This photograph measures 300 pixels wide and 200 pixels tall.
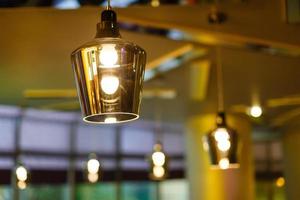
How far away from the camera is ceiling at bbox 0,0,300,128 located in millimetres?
4730

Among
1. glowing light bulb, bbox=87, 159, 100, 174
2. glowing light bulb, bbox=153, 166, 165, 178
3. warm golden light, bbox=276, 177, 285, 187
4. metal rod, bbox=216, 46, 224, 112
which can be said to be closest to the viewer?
metal rod, bbox=216, 46, 224, 112

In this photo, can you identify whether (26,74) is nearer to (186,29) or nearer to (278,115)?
(186,29)

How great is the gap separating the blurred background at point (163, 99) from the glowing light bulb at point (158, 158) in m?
0.43

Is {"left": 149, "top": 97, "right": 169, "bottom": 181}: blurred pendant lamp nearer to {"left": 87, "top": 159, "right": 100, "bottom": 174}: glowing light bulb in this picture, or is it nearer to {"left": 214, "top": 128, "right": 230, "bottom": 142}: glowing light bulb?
{"left": 87, "top": 159, "right": 100, "bottom": 174}: glowing light bulb

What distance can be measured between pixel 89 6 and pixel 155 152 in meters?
3.15

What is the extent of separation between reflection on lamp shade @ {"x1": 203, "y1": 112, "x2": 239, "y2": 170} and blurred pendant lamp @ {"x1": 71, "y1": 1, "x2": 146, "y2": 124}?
2.68 metres

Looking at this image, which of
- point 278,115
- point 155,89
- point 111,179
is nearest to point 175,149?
point 111,179

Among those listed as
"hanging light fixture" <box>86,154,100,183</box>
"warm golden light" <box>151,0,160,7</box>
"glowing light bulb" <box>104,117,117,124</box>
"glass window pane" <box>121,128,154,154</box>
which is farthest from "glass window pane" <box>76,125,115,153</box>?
"glowing light bulb" <box>104,117,117,124</box>

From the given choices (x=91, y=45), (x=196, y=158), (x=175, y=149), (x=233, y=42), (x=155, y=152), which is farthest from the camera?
(x=175, y=149)

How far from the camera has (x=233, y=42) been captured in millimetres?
5176

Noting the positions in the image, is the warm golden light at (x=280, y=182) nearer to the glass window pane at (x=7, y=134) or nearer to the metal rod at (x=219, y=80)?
the metal rod at (x=219, y=80)

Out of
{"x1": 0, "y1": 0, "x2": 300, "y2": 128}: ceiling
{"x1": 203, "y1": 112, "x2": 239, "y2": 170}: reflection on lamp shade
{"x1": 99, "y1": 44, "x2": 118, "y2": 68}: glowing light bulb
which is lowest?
{"x1": 99, "y1": 44, "x2": 118, "y2": 68}: glowing light bulb

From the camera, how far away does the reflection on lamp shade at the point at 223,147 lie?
14.2 ft

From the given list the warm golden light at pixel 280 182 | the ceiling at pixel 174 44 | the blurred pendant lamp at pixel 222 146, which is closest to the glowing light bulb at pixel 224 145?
the blurred pendant lamp at pixel 222 146
